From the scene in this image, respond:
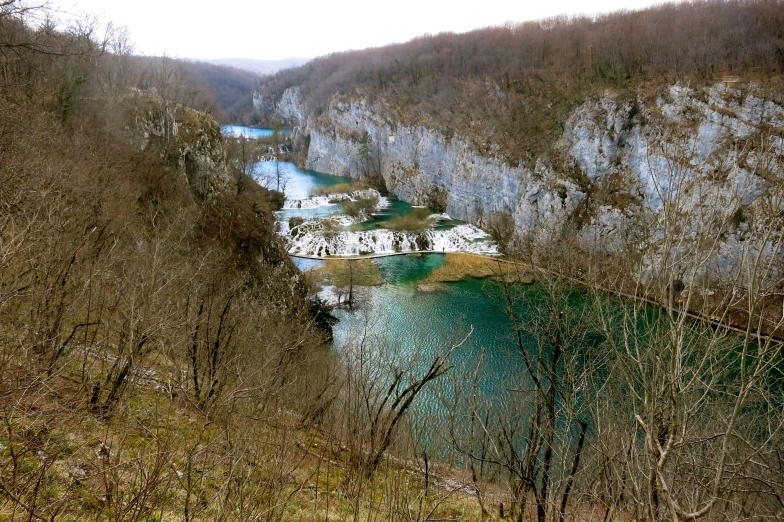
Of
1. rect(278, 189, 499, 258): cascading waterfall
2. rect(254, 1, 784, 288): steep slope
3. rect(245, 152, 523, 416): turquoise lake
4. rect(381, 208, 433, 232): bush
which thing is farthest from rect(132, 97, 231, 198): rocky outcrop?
rect(254, 1, 784, 288): steep slope

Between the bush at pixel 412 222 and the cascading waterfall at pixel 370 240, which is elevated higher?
the bush at pixel 412 222

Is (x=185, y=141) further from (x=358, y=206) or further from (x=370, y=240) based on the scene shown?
(x=358, y=206)

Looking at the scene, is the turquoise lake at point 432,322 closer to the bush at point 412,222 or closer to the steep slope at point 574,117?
the steep slope at point 574,117

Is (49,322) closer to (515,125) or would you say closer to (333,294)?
(333,294)

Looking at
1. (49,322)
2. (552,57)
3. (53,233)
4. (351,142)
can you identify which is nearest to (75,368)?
(49,322)

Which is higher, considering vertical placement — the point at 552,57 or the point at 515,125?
the point at 552,57

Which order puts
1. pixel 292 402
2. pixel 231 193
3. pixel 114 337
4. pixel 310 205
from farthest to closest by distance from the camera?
pixel 310 205, pixel 231 193, pixel 292 402, pixel 114 337

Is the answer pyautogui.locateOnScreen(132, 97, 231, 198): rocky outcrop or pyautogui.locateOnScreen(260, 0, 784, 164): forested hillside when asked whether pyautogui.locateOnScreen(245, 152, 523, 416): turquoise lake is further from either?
pyautogui.locateOnScreen(260, 0, 784, 164): forested hillside

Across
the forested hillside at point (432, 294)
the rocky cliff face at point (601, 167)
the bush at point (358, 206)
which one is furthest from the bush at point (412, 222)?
the rocky cliff face at point (601, 167)
